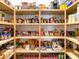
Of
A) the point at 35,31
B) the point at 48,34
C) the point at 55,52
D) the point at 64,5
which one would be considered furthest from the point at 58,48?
the point at 64,5

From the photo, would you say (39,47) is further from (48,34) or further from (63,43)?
(63,43)

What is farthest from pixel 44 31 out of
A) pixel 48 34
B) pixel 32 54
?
pixel 32 54

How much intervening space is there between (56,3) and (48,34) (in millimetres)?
871

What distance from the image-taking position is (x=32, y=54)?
182 inches

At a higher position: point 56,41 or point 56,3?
point 56,3

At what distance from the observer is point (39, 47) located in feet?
13.8

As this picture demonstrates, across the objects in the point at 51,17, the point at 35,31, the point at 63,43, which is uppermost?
the point at 51,17

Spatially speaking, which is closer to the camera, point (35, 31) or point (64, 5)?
point (64, 5)

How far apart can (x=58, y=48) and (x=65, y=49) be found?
197mm

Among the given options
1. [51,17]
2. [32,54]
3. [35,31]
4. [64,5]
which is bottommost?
[32,54]

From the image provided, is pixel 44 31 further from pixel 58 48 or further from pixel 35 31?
pixel 58 48

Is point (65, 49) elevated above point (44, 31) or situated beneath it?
situated beneath

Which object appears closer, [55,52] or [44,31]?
[55,52]

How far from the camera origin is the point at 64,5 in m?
4.22
